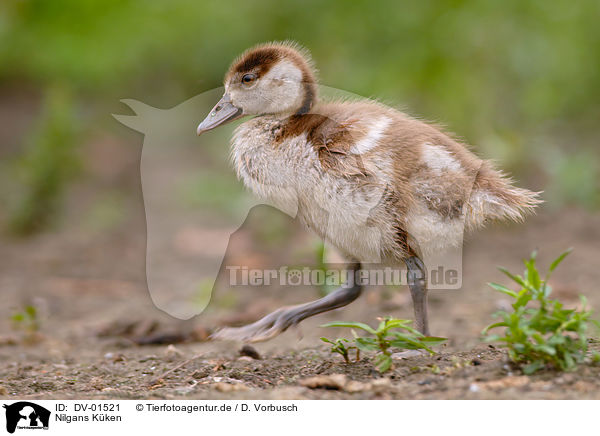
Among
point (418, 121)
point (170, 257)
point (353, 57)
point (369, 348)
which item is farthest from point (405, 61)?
point (369, 348)

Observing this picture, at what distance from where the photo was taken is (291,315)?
3527mm

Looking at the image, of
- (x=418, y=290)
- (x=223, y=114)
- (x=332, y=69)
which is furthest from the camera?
(x=332, y=69)

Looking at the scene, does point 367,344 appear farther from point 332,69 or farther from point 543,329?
point 332,69

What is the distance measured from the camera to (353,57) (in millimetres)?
7789

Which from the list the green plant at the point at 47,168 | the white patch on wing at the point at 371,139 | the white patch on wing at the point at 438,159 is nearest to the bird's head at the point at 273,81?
the white patch on wing at the point at 371,139

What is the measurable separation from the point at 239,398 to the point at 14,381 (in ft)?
3.67

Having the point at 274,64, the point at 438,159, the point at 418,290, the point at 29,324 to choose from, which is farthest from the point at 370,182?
the point at 29,324

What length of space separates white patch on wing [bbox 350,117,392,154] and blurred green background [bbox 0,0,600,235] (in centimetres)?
268

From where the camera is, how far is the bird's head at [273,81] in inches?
142

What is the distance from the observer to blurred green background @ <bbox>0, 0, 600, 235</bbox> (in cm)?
618

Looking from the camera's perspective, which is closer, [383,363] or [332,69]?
[383,363]

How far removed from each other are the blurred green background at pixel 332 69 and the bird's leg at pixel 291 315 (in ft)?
8.44
